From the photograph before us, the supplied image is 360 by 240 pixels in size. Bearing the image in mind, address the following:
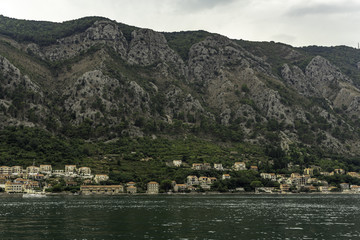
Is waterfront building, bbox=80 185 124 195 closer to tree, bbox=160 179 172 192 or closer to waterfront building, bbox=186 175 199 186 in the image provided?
tree, bbox=160 179 172 192

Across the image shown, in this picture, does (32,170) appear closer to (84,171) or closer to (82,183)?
(84,171)

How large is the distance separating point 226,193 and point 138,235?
135 m

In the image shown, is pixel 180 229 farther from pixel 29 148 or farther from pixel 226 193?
pixel 29 148

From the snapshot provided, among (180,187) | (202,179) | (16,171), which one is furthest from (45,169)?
(202,179)

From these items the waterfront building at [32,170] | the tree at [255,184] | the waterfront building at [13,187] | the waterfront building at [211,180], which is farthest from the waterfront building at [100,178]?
the tree at [255,184]

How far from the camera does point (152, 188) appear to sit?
17425cm

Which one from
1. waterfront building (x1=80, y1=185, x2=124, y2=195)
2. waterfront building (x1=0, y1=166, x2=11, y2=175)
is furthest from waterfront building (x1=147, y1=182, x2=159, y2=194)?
waterfront building (x1=0, y1=166, x2=11, y2=175)

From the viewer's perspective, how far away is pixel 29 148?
198500mm

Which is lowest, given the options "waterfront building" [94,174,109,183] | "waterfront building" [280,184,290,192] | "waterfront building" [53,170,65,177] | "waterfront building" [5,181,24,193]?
"waterfront building" [280,184,290,192]

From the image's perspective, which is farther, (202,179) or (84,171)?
(202,179)

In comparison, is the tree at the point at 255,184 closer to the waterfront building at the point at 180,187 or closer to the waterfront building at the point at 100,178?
the waterfront building at the point at 180,187

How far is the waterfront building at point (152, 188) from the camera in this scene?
173125 millimetres

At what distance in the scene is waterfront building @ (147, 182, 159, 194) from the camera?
568 ft

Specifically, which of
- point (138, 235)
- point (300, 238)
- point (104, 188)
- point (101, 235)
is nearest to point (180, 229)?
point (138, 235)
